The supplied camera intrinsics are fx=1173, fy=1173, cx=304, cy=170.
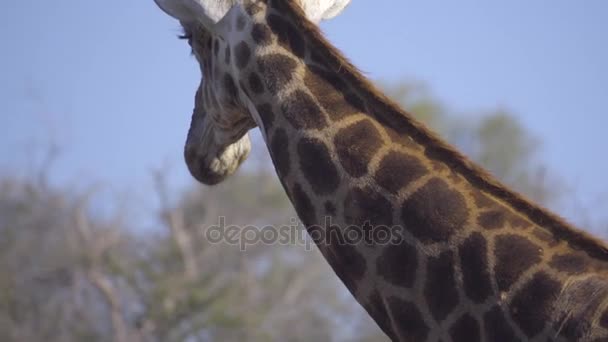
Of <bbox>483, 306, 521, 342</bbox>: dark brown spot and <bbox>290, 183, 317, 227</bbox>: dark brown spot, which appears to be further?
<bbox>290, 183, 317, 227</bbox>: dark brown spot

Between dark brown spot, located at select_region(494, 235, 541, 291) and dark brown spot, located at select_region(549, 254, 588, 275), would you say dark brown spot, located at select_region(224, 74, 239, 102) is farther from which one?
dark brown spot, located at select_region(549, 254, 588, 275)

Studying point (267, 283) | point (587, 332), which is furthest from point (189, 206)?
point (587, 332)

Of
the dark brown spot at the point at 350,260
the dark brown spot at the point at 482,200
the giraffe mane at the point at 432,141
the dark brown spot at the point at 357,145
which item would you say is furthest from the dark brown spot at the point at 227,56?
the dark brown spot at the point at 482,200

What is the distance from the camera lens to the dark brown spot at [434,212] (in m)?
3.64

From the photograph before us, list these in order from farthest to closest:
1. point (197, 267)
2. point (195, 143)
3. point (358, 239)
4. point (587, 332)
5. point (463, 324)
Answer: point (197, 267), point (195, 143), point (358, 239), point (463, 324), point (587, 332)

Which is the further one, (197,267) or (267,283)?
(267,283)

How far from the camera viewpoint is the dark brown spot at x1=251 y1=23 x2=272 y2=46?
412 cm

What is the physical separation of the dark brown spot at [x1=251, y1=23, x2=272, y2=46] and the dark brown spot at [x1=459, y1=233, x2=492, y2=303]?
3.47ft

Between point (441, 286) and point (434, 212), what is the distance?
0.23 m

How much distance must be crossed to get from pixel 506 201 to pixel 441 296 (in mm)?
363

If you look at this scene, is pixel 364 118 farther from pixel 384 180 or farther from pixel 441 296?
pixel 441 296

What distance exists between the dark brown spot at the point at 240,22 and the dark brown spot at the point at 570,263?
4.68 feet

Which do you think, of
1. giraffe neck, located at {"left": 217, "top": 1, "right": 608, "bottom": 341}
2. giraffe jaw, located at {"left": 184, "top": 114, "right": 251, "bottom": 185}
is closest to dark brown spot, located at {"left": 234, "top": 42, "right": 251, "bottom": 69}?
giraffe neck, located at {"left": 217, "top": 1, "right": 608, "bottom": 341}

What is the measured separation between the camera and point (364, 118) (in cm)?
393
